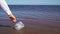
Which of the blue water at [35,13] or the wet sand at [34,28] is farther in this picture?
the blue water at [35,13]

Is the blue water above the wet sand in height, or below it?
above

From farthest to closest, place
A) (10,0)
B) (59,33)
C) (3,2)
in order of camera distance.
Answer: (10,0), (3,2), (59,33)

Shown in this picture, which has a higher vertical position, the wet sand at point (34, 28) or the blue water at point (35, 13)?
the blue water at point (35, 13)

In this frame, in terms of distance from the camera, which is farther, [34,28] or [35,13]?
[35,13]

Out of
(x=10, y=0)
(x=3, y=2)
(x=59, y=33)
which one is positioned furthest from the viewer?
(x=10, y=0)

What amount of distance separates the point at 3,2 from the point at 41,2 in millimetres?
5472

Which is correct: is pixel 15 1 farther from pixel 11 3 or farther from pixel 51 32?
pixel 51 32

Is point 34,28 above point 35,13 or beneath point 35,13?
beneath

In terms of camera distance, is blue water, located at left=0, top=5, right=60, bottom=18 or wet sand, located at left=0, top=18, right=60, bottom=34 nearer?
wet sand, located at left=0, top=18, right=60, bottom=34

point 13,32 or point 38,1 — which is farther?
point 38,1

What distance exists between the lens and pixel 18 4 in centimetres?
830

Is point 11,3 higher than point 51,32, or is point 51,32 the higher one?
point 11,3

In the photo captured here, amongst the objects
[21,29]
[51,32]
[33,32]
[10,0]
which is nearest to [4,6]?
[21,29]

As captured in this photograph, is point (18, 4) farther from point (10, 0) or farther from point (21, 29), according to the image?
point (21, 29)
